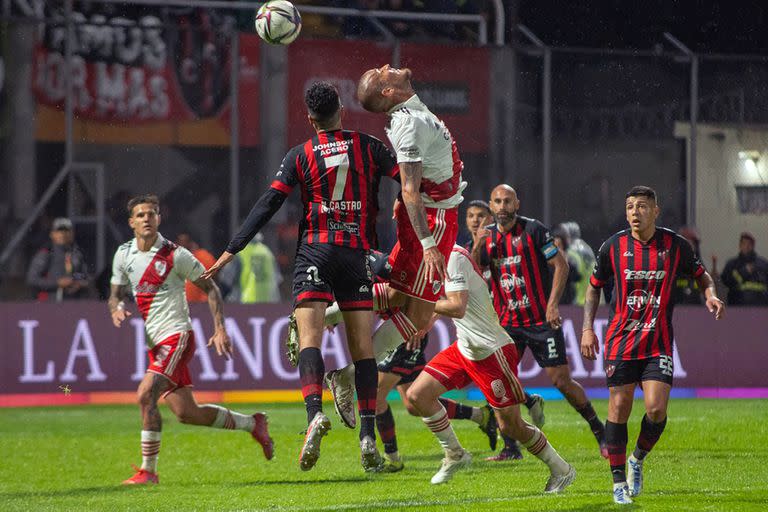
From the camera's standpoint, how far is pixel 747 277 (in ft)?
63.0

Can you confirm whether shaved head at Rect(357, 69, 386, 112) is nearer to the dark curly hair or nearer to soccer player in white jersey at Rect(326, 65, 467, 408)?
soccer player in white jersey at Rect(326, 65, 467, 408)

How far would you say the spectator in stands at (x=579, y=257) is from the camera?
18656mm

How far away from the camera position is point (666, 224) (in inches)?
797

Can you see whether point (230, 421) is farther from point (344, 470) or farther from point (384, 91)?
point (384, 91)

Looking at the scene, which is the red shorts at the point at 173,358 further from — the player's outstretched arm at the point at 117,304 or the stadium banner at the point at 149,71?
the stadium banner at the point at 149,71

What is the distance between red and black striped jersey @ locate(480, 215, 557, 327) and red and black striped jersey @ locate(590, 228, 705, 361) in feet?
8.12

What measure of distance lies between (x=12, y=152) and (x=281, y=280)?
13.4ft

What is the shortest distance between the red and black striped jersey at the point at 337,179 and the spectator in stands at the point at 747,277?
11.8m

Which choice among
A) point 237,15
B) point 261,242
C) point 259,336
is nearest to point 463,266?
point 259,336

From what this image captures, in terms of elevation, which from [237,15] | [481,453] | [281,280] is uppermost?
[237,15]

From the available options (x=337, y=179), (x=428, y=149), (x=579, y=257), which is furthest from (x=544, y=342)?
(x=579, y=257)

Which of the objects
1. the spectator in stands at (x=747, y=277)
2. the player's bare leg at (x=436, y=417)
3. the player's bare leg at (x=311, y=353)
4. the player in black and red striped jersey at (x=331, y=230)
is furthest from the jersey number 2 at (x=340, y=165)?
the spectator in stands at (x=747, y=277)

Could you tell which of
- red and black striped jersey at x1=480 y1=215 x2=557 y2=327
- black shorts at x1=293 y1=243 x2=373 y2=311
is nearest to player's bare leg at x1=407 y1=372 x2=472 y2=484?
black shorts at x1=293 y1=243 x2=373 y2=311

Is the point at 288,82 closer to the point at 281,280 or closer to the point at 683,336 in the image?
the point at 281,280
